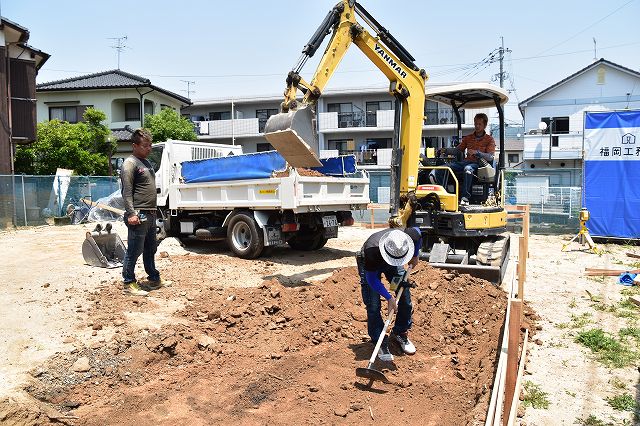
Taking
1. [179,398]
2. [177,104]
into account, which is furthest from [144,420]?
[177,104]

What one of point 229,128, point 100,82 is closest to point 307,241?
point 100,82

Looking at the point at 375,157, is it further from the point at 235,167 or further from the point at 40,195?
the point at 235,167

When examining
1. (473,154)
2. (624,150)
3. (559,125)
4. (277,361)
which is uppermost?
(559,125)

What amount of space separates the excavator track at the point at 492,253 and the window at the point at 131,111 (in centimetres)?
2630

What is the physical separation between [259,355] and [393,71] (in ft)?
16.9

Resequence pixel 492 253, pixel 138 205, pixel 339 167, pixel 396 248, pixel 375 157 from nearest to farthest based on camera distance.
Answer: pixel 396 248 → pixel 138 205 → pixel 492 253 → pixel 339 167 → pixel 375 157

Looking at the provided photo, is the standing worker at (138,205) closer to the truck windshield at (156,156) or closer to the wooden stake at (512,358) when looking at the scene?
the wooden stake at (512,358)

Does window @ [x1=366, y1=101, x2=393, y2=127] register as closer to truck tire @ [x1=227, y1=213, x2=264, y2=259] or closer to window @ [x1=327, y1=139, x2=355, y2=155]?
window @ [x1=327, y1=139, x2=355, y2=155]

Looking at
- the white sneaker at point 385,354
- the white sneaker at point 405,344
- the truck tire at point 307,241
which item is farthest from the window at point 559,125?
the white sneaker at point 385,354

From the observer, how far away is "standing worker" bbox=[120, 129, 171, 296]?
6172mm

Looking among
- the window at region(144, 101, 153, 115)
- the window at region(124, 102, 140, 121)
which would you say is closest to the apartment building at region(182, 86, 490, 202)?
the window at region(144, 101, 153, 115)

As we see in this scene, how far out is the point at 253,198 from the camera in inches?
373

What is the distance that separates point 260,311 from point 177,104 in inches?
1133

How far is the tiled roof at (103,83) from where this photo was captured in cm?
2814
